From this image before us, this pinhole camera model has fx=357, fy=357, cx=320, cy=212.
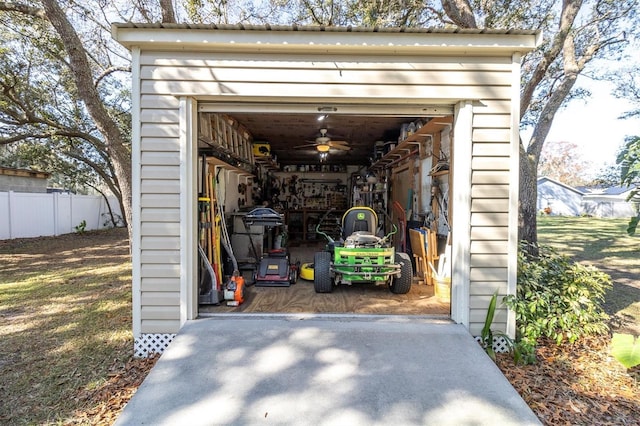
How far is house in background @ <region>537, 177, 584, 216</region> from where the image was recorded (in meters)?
30.7

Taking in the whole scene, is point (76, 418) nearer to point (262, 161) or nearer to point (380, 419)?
point (380, 419)

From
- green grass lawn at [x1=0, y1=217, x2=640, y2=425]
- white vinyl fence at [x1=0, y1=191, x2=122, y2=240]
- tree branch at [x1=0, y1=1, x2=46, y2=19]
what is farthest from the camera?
white vinyl fence at [x1=0, y1=191, x2=122, y2=240]

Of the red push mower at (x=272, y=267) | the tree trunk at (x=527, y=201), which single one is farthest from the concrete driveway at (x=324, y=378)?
the tree trunk at (x=527, y=201)

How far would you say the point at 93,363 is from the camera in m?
3.21

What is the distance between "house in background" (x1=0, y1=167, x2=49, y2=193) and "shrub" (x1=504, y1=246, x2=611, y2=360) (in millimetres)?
15893

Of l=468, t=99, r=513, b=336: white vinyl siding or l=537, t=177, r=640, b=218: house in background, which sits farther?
l=537, t=177, r=640, b=218: house in background

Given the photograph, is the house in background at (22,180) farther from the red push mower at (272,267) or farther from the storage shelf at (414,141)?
the storage shelf at (414,141)

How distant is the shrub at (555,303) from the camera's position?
3.28 meters

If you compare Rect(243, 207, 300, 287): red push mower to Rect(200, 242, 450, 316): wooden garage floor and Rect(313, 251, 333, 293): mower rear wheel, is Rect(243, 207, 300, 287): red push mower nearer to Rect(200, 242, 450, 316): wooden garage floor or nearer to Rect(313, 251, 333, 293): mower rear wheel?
Rect(200, 242, 450, 316): wooden garage floor

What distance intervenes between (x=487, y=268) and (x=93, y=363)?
12.1ft

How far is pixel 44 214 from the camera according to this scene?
39.1 ft

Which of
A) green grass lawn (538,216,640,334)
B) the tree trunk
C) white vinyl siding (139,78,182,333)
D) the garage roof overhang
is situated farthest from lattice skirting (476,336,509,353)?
white vinyl siding (139,78,182,333)

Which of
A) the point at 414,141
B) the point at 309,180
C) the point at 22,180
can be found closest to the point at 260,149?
the point at 309,180

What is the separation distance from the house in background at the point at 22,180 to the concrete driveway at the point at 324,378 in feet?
46.1
